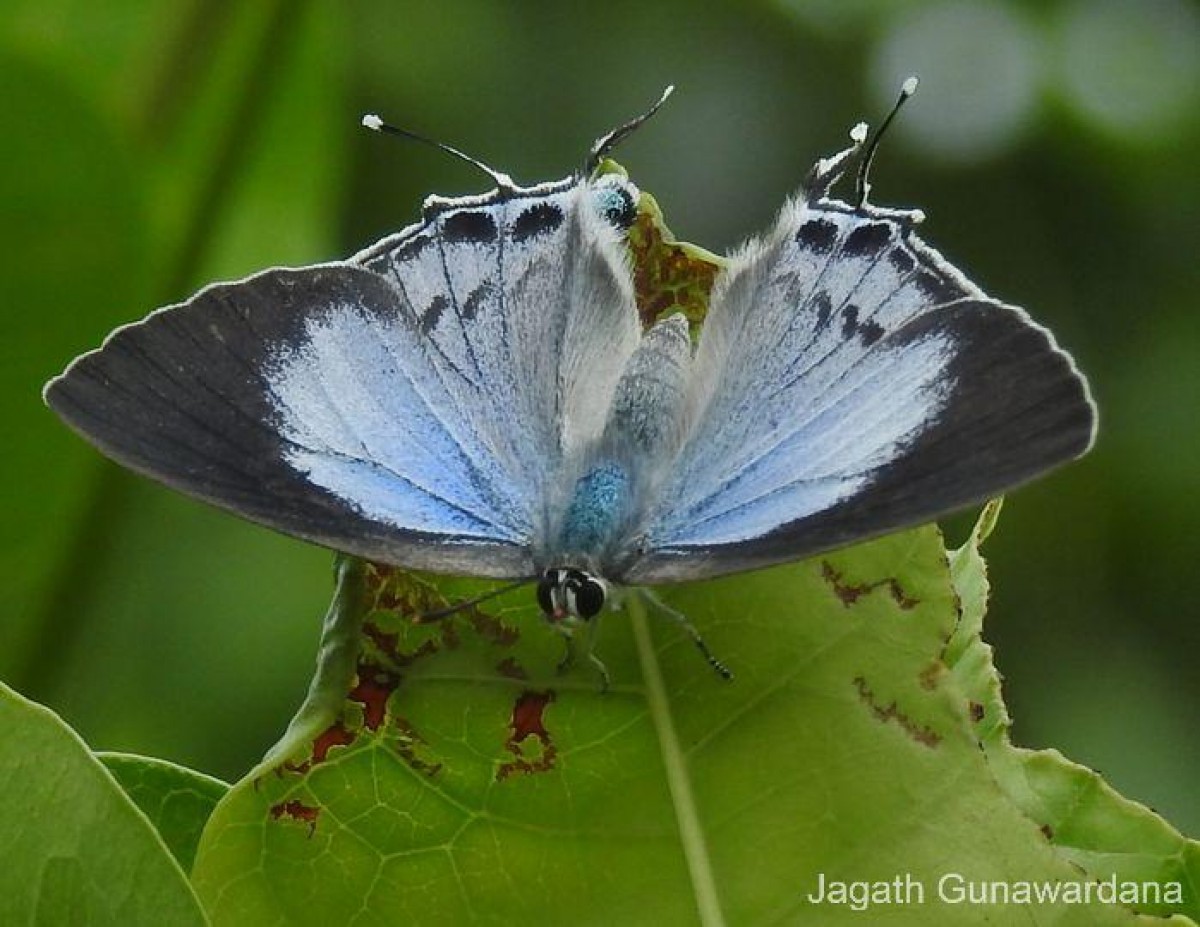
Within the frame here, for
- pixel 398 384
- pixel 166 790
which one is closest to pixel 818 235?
pixel 398 384

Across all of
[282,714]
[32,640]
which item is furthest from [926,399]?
[282,714]

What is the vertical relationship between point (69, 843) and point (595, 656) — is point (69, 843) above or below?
below

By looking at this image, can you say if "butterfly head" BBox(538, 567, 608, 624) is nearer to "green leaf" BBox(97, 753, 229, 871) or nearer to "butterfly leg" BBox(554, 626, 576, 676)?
"butterfly leg" BBox(554, 626, 576, 676)

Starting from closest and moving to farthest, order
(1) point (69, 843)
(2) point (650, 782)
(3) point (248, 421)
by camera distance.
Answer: (1) point (69, 843) < (2) point (650, 782) < (3) point (248, 421)

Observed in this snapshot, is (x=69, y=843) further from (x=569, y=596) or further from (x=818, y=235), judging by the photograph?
(x=818, y=235)

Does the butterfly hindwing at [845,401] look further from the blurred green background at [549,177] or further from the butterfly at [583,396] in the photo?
the blurred green background at [549,177]

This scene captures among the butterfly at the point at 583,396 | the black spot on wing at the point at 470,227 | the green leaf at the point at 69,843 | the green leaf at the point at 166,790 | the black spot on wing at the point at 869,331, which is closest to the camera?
the green leaf at the point at 69,843

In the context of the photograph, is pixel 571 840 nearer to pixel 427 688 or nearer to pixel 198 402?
pixel 427 688

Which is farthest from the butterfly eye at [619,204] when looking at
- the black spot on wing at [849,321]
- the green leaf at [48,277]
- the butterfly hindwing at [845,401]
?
the green leaf at [48,277]

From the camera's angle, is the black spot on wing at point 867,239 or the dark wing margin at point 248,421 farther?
the black spot on wing at point 867,239
